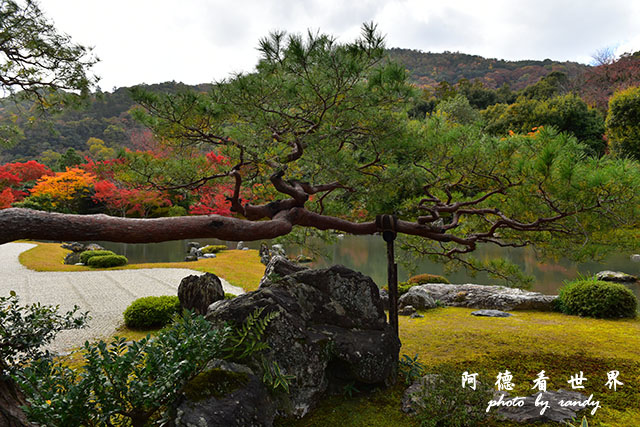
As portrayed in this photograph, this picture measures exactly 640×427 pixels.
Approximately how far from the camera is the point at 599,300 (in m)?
6.61

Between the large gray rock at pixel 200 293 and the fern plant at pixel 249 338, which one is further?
the large gray rock at pixel 200 293

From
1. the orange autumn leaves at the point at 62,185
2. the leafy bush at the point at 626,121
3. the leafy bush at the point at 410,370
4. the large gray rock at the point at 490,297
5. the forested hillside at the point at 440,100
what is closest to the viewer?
the leafy bush at the point at 410,370

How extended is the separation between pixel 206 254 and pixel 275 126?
1374 centimetres

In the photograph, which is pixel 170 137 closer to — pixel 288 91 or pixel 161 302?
pixel 288 91

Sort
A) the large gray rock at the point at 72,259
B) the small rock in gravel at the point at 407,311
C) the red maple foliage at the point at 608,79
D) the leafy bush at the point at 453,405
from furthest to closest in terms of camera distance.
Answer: the red maple foliage at the point at 608,79
the large gray rock at the point at 72,259
the small rock in gravel at the point at 407,311
the leafy bush at the point at 453,405

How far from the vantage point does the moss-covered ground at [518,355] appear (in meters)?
2.85

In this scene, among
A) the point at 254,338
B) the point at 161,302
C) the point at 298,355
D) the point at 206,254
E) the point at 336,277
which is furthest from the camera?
the point at 206,254

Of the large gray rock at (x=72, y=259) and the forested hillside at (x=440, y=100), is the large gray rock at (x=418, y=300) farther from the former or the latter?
the large gray rock at (x=72, y=259)

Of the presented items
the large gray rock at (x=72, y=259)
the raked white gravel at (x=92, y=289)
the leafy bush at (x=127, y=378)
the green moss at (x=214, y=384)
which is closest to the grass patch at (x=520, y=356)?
the green moss at (x=214, y=384)

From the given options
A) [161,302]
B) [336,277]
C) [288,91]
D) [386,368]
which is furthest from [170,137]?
[161,302]

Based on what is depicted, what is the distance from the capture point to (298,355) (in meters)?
2.73

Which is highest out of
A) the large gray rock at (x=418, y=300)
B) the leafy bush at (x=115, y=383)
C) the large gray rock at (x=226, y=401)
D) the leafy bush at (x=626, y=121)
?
the leafy bush at (x=626, y=121)

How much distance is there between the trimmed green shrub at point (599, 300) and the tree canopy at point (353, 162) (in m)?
3.75

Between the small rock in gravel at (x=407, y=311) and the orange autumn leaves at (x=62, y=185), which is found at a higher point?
the orange autumn leaves at (x=62, y=185)
